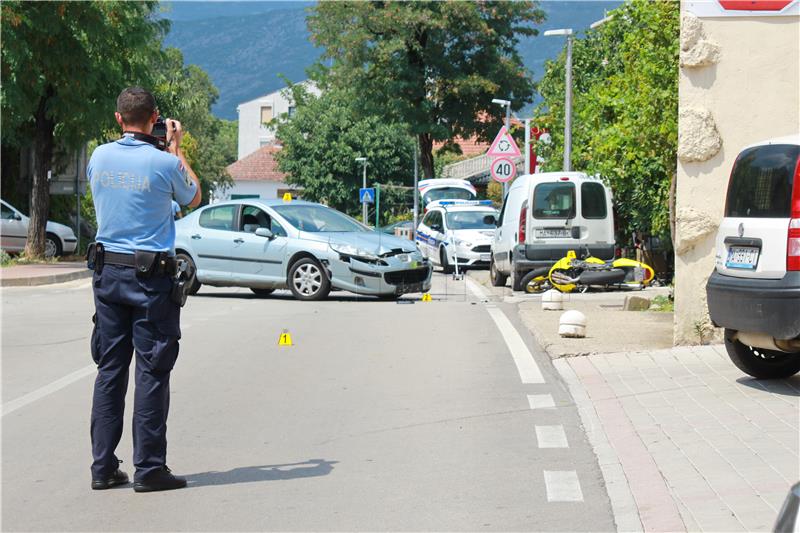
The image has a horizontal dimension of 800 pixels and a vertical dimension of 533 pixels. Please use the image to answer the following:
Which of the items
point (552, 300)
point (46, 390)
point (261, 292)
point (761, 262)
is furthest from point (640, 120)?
point (46, 390)

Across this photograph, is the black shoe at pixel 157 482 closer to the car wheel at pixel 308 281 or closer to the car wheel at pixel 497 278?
the car wheel at pixel 308 281

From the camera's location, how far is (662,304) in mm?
17219

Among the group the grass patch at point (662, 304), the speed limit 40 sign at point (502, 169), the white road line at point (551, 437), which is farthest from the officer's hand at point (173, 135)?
the speed limit 40 sign at point (502, 169)

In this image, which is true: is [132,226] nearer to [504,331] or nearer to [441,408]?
[441,408]

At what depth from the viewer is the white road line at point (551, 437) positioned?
7588 mm

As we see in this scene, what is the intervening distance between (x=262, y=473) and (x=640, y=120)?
11440 millimetres

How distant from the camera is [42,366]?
37.2ft

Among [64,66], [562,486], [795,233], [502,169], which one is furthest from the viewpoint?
[502,169]

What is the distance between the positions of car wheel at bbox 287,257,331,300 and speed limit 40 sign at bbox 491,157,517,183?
38.0 feet

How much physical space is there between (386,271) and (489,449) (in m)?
11.6

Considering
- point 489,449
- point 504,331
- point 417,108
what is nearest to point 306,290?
point 504,331

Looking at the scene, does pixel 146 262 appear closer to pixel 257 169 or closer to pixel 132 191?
pixel 132 191

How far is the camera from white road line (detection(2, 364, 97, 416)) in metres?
9.08

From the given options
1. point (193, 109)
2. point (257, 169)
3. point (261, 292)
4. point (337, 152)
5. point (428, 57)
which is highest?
point (428, 57)
